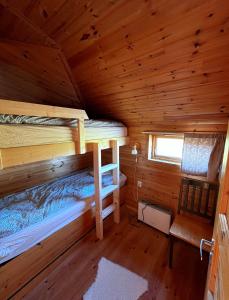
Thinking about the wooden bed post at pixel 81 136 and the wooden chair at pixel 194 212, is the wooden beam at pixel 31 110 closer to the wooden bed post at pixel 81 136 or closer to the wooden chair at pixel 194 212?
the wooden bed post at pixel 81 136

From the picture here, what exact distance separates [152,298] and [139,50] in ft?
8.00

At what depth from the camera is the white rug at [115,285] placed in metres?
1.41

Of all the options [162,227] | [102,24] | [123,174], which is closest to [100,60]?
[102,24]

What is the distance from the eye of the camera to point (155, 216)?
2.27m

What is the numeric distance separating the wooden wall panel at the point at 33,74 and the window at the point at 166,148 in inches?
62.0

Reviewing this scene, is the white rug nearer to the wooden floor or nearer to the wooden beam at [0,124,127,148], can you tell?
the wooden floor

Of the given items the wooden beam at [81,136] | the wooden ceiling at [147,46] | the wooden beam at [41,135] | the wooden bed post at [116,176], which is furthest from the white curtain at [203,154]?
the wooden beam at [81,136]

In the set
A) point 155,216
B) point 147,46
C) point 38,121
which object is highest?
point 147,46

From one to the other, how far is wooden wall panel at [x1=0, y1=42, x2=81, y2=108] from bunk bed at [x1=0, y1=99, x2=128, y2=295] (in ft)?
2.90

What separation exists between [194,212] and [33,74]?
2.93m

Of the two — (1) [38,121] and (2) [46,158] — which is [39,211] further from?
(1) [38,121]

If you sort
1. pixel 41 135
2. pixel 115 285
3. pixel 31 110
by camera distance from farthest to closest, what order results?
1. pixel 115 285
2. pixel 41 135
3. pixel 31 110

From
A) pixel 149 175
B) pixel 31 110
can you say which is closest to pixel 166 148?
pixel 149 175

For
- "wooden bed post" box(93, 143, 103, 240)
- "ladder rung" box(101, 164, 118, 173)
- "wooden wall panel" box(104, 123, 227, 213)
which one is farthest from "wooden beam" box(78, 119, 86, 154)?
"wooden wall panel" box(104, 123, 227, 213)
